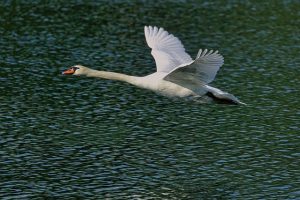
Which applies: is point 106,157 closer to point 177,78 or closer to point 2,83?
point 177,78

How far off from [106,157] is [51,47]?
11039 millimetres

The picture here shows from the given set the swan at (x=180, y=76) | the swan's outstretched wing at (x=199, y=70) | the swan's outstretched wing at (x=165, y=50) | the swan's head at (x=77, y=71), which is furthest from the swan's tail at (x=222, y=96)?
the swan's head at (x=77, y=71)

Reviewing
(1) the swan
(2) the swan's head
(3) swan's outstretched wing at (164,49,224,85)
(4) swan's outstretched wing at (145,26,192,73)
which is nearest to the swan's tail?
(1) the swan

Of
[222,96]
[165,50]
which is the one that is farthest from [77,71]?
[222,96]

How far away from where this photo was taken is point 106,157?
18.9 metres

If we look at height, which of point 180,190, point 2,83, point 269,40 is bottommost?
point 180,190

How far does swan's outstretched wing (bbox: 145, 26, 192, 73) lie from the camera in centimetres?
1937

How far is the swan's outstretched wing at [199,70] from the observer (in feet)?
53.5

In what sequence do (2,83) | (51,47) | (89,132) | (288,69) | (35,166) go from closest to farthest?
(35,166) < (89,132) < (2,83) < (288,69) < (51,47)

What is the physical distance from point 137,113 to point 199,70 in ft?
18.0

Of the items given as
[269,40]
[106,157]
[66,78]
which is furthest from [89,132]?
[269,40]

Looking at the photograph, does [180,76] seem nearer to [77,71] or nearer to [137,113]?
[77,71]

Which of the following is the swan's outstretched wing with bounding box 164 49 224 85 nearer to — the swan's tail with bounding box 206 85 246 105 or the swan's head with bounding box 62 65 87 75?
the swan's tail with bounding box 206 85 246 105

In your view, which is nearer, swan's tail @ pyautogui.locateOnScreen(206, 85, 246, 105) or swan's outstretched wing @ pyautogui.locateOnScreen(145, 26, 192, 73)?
swan's tail @ pyautogui.locateOnScreen(206, 85, 246, 105)
